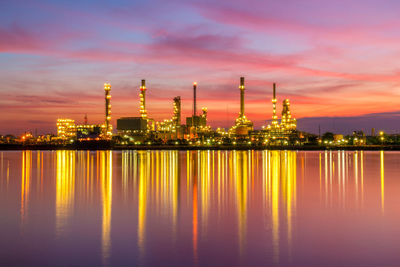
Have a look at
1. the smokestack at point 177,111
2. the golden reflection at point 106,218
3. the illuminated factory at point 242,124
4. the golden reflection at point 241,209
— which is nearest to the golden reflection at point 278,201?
the golden reflection at point 241,209

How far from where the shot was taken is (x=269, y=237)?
10828 mm

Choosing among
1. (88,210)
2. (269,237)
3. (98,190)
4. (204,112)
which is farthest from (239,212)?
(204,112)

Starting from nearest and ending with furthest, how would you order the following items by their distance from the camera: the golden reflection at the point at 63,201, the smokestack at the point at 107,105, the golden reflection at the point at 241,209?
the golden reflection at the point at 241,209, the golden reflection at the point at 63,201, the smokestack at the point at 107,105

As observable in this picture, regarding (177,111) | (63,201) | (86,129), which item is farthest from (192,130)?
(63,201)

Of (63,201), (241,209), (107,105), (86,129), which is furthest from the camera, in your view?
(86,129)

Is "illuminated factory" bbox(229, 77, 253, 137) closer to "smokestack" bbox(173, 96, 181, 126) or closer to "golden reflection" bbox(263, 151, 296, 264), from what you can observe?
"smokestack" bbox(173, 96, 181, 126)

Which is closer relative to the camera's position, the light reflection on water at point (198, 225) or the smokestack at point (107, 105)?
the light reflection on water at point (198, 225)

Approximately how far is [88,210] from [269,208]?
20.4ft

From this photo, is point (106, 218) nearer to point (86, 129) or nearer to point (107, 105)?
point (107, 105)

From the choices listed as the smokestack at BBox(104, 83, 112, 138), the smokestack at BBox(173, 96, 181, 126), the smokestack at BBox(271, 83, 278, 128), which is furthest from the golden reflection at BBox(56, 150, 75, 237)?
the smokestack at BBox(173, 96, 181, 126)

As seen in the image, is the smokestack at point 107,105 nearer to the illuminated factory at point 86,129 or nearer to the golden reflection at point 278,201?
the illuminated factory at point 86,129

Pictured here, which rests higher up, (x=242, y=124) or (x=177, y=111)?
(x=177, y=111)

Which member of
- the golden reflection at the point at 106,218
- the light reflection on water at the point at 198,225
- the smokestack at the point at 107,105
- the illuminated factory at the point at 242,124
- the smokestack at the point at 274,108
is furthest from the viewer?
the smokestack at the point at 107,105

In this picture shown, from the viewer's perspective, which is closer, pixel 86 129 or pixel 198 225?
pixel 198 225
